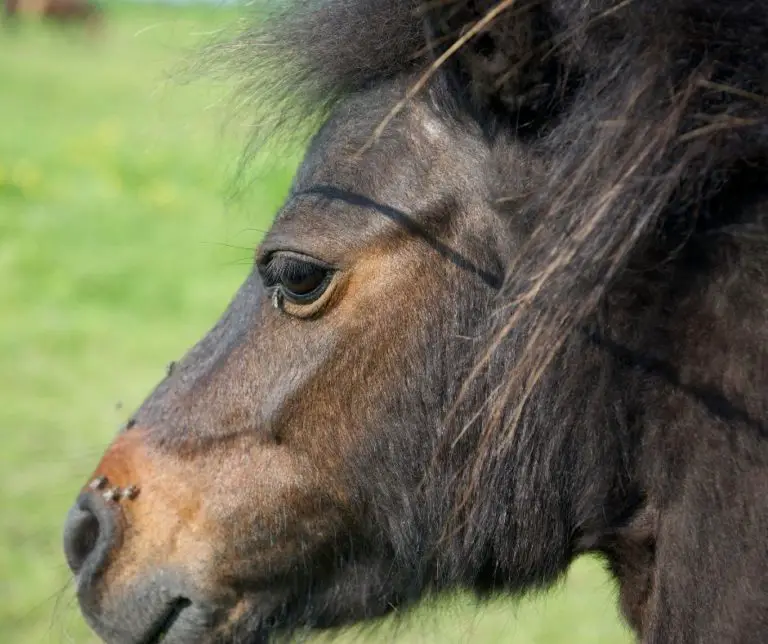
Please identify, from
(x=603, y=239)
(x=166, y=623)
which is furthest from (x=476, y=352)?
(x=166, y=623)

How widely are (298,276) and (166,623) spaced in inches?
32.4

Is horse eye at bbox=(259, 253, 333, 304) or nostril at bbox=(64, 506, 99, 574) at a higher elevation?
horse eye at bbox=(259, 253, 333, 304)

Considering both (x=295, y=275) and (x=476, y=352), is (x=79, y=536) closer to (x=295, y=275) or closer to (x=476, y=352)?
(x=295, y=275)

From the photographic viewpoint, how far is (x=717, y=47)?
1.63 metres

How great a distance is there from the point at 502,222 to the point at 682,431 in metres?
0.51

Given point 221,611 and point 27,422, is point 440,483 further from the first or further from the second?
point 27,422

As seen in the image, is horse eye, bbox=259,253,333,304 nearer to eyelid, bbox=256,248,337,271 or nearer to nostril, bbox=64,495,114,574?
eyelid, bbox=256,248,337,271

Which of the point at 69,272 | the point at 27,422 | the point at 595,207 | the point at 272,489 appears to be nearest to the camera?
the point at 595,207

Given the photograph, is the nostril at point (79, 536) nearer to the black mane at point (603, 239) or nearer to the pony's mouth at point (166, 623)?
the pony's mouth at point (166, 623)

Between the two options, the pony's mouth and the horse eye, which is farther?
the pony's mouth

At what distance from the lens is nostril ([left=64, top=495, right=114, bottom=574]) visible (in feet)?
7.03

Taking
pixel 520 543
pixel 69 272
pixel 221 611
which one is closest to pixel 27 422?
pixel 69 272

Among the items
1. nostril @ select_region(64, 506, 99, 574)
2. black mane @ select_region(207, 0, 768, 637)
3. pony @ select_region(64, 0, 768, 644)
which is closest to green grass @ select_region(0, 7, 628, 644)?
nostril @ select_region(64, 506, 99, 574)

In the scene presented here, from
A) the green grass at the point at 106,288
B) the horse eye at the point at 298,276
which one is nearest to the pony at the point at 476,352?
the horse eye at the point at 298,276
